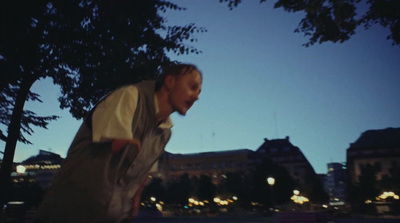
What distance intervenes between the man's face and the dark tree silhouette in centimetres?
729

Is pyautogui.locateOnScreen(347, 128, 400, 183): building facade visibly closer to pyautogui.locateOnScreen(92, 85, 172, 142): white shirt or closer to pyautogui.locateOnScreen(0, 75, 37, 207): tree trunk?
pyautogui.locateOnScreen(0, 75, 37, 207): tree trunk

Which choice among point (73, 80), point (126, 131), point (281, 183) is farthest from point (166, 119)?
point (281, 183)

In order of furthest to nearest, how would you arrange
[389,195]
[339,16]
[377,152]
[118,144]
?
[377,152]
[389,195]
[339,16]
[118,144]

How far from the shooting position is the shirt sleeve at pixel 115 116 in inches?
46.0

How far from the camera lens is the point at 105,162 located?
119 centimetres

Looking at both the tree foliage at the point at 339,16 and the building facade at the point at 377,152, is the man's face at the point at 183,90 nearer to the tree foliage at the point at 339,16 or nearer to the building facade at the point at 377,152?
the tree foliage at the point at 339,16

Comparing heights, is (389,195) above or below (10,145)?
below

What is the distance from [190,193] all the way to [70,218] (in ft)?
247

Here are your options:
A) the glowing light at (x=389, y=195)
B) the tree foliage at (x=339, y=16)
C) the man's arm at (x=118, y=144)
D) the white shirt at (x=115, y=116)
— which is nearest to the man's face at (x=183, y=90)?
the white shirt at (x=115, y=116)

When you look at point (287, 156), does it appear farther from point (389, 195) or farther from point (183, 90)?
point (183, 90)

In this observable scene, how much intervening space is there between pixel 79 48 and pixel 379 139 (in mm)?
87106

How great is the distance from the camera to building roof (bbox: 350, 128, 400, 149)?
76.1m

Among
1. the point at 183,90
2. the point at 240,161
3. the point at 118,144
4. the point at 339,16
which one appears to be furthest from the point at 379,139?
the point at 118,144

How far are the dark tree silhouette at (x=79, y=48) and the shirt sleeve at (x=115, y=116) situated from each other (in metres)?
7.40
